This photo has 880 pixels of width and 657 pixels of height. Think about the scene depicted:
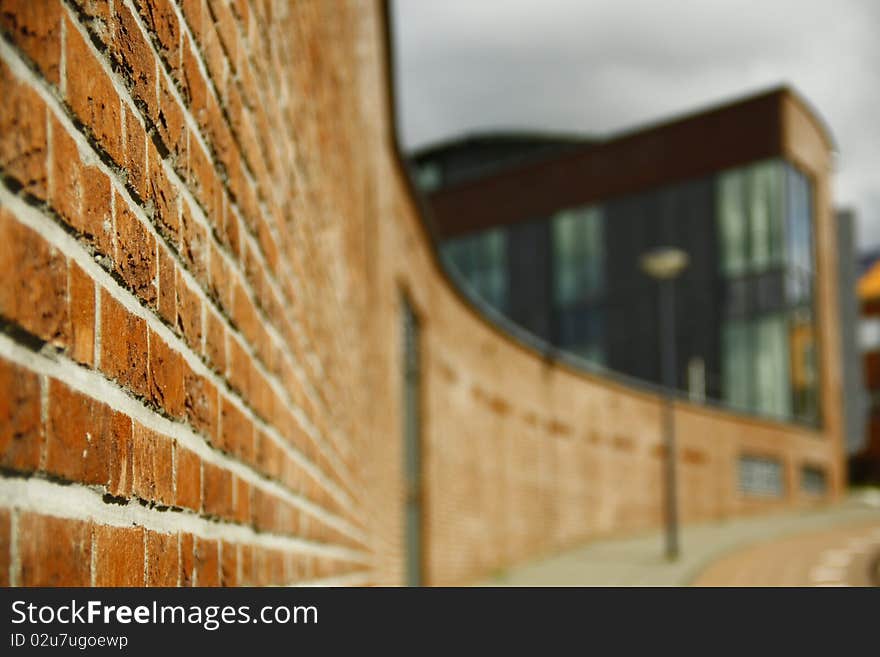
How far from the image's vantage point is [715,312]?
33.1 metres

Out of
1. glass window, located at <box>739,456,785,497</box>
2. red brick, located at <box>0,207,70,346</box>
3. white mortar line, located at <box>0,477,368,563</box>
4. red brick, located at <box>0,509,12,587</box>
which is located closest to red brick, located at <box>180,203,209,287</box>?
white mortar line, located at <box>0,477,368,563</box>

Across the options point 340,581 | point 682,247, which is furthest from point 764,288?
point 340,581

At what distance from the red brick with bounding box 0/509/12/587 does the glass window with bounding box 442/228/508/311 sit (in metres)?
37.7

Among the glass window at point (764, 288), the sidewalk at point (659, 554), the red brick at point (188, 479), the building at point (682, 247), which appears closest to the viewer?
the red brick at point (188, 479)

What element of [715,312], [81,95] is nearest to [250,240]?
[81,95]

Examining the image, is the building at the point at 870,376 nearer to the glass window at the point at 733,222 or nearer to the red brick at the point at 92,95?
the glass window at the point at 733,222

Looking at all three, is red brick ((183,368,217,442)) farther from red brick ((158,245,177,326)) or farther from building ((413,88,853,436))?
building ((413,88,853,436))

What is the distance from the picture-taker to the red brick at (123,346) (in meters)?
1.15

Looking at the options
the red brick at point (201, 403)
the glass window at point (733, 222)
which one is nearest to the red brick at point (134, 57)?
the red brick at point (201, 403)

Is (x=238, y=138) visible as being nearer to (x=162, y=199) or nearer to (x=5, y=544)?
(x=162, y=199)
